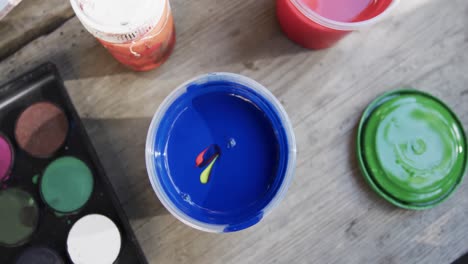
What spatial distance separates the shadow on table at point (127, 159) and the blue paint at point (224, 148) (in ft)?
0.17

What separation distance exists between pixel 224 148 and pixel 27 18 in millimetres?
419

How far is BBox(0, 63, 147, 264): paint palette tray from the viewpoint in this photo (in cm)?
66

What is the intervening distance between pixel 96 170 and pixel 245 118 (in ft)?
0.88

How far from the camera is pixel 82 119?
70cm

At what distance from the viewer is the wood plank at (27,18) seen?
0.70m

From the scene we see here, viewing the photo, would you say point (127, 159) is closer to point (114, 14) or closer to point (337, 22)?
point (114, 14)

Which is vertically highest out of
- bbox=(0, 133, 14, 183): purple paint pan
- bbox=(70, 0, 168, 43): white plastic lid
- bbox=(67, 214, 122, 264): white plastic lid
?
bbox=(70, 0, 168, 43): white plastic lid

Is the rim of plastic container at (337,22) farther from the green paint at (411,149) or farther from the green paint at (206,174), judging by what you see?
the green paint at (206,174)

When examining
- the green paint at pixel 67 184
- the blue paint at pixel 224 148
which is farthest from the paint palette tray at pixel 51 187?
the blue paint at pixel 224 148

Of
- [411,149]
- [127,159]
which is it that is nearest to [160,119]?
[127,159]

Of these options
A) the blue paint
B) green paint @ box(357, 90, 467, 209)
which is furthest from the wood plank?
green paint @ box(357, 90, 467, 209)

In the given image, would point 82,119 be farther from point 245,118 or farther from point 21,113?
point 245,118

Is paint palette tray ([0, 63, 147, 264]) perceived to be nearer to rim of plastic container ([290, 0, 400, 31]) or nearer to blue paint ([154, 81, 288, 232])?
blue paint ([154, 81, 288, 232])

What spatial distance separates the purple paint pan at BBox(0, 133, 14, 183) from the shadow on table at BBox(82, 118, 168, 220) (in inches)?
5.3
